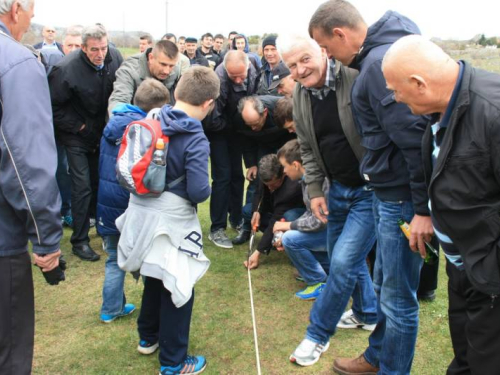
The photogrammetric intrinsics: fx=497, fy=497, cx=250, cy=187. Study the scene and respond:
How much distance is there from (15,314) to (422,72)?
6.77ft

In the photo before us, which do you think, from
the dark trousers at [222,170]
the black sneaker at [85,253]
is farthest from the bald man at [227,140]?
the black sneaker at [85,253]

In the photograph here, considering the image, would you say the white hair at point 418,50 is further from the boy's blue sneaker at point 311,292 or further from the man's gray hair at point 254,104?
the man's gray hair at point 254,104

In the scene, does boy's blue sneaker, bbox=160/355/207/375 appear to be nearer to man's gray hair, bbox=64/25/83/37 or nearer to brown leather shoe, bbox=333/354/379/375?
brown leather shoe, bbox=333/354/379/375

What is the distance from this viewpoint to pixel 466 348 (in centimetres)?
221

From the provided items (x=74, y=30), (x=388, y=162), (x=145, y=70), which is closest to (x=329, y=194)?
(x=388, y=162)

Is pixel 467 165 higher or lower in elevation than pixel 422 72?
lower

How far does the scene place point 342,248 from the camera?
305 cm

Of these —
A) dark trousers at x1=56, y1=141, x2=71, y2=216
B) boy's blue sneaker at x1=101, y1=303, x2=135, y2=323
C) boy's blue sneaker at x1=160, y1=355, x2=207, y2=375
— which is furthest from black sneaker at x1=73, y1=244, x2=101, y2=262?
boy's blue sneaker at x1=160, y1=355, x2=207, y2=375

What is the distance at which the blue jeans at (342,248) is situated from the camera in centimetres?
302

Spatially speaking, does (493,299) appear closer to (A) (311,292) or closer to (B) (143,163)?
(B) (143,163)

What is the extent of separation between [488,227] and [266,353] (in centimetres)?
191

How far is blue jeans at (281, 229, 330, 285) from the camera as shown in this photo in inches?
158

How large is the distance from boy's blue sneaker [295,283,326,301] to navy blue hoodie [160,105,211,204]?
1678mm

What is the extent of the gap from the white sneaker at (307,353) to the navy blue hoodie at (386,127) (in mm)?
1167
